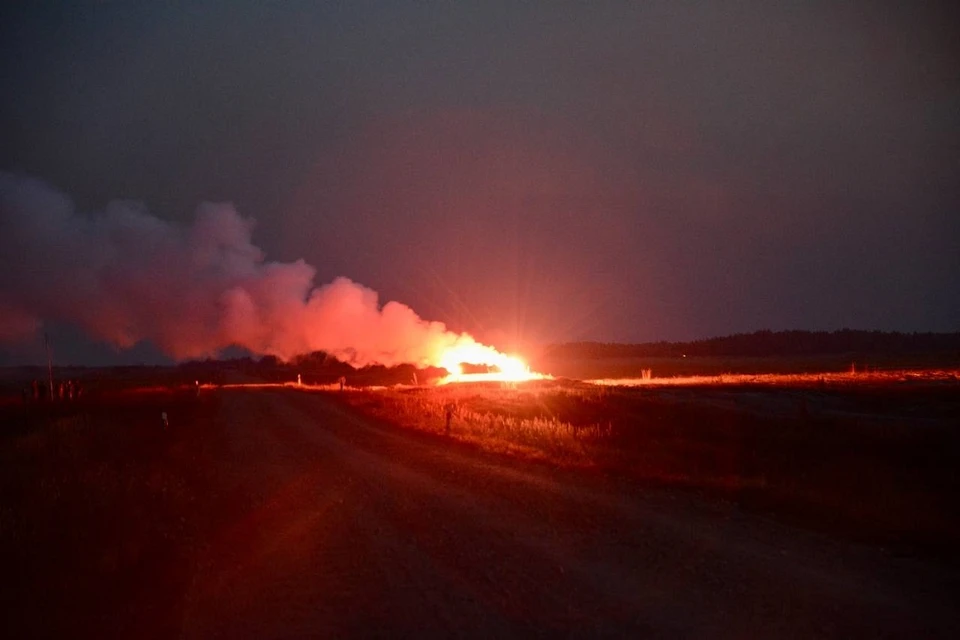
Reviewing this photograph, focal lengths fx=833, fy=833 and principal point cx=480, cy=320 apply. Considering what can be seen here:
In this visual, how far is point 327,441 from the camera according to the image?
85.8ft

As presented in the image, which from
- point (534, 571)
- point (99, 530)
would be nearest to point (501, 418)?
point (99, 530)

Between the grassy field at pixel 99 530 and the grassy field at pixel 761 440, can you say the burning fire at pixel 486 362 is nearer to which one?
the grassy field at pixel 761 440

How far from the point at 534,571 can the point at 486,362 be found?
43588 mm

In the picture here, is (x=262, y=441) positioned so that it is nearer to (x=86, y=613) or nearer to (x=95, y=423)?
(x=95, y=423)

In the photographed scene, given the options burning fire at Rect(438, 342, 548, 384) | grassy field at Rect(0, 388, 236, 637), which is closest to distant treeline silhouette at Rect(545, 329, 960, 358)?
burning fire at Rect(438, 342, 548, 384)

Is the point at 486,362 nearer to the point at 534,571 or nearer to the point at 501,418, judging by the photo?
the point at 501,418

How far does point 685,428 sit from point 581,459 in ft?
42.3

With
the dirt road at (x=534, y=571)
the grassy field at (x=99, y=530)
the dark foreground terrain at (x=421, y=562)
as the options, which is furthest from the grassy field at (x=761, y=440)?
the grassy field at (x=99, y=530)

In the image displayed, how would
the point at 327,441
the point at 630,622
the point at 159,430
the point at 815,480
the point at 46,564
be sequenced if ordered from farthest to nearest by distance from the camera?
the point at 159,430
the point at 327,441
the point at 815,480
the point at 46,564
the point at 630,622

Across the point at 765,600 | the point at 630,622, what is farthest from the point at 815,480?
the point at 630,622

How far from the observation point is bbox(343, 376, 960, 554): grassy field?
14906mm

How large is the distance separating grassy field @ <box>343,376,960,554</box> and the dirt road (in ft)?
5.87

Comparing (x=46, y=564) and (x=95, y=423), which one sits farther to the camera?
(x=95, y=423)

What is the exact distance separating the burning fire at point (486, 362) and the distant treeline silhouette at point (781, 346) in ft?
270
